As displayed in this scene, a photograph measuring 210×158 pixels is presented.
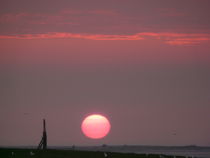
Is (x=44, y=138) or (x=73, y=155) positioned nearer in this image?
(x=73, y=155)

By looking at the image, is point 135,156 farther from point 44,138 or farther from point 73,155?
point 44,138

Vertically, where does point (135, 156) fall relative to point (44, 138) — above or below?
below

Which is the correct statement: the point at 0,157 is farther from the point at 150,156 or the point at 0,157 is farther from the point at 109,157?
the point at 150,156

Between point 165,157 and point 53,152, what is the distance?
14.7 m

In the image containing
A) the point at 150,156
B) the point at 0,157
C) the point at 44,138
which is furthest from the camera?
the point at 44,138

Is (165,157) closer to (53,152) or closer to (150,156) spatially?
(150,156)

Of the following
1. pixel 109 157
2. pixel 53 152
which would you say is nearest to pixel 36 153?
pixel 53 152

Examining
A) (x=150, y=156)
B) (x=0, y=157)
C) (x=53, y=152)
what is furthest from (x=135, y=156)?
(x=0, y=157)

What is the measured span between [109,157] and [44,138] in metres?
13.9

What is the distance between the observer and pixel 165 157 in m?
92.8

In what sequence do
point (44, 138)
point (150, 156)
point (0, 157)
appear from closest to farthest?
1. point (0, 157)
2. point (150, 156)
3. point (44, 138)

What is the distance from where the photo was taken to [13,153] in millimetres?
88812

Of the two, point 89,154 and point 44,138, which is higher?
point 44,138

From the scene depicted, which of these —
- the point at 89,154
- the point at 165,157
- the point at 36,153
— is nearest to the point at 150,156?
the point at 165,157
